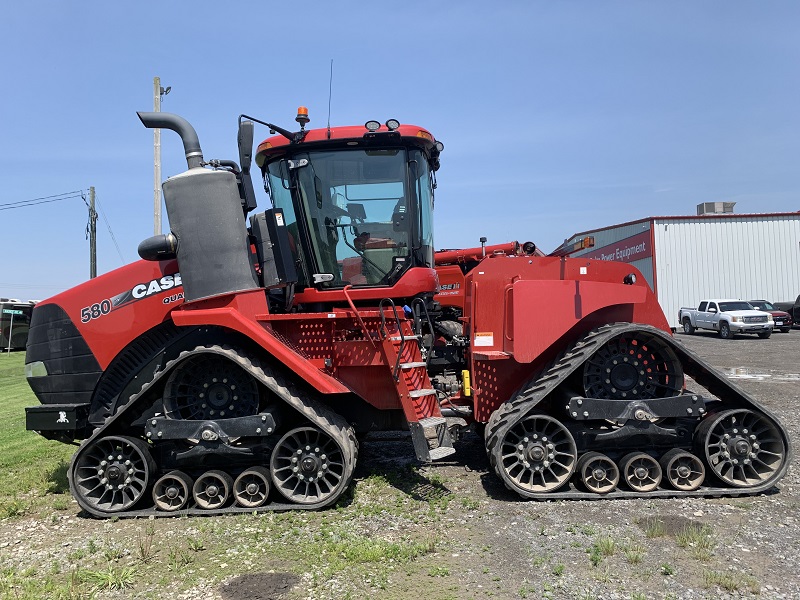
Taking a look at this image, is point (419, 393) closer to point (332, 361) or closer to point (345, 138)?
point (332, 361)

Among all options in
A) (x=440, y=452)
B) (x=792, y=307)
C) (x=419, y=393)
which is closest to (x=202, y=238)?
(x=419, y=393)

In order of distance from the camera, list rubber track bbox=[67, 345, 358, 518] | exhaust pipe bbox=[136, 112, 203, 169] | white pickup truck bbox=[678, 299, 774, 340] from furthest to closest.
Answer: white pickup truck bbox=[678, 299, 774, 340]
exhaust pipe bbox=[136, 112, 203, 169]
rubber track bbox=[67, 345, 358, 518]

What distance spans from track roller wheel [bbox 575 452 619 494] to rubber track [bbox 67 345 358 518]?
1869 millimetres

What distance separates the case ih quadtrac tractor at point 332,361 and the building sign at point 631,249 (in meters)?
26.6

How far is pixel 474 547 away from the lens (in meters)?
4.42

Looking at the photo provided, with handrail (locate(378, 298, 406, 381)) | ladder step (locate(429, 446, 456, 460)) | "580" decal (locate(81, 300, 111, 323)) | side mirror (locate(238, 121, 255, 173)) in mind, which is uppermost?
side mirror (locate(238, 121, 255, 173))

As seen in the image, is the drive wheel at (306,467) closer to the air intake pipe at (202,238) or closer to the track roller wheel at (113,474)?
the track roller wheel at (113,474)

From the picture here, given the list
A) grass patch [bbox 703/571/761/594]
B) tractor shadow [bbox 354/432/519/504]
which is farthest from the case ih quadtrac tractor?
grass patch [bbox 703/571/761/594]

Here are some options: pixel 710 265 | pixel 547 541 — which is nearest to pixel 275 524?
pixel 547 541

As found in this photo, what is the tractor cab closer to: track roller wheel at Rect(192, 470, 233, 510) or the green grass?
track roller wheel at Rect(192, 470, 233, 510)

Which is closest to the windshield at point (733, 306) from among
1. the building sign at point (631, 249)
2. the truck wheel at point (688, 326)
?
the truck wheel at point (688, 326)

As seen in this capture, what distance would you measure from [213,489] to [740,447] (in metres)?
4.27

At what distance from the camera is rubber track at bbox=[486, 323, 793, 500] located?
5258mm

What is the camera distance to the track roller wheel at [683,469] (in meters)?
5.34
